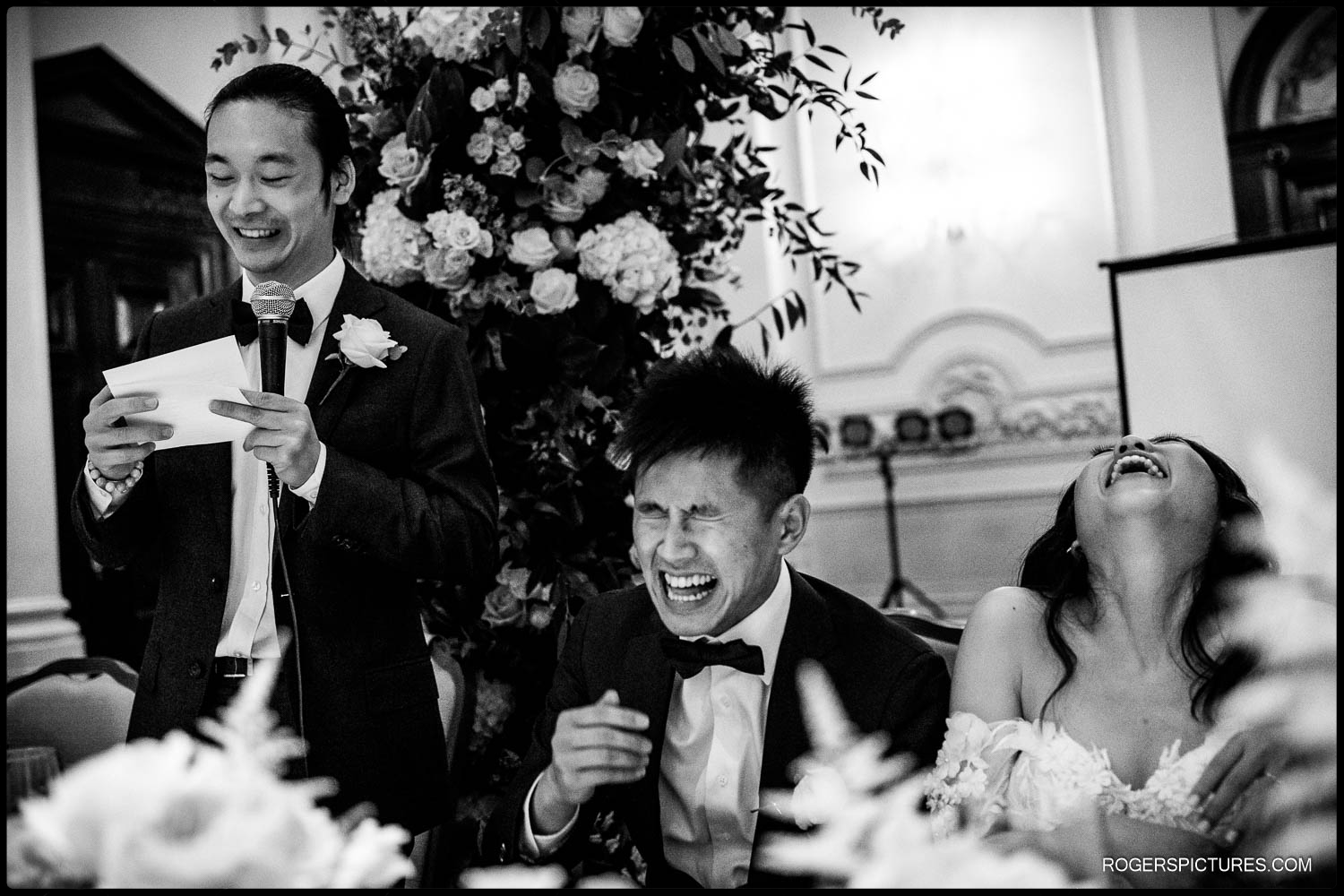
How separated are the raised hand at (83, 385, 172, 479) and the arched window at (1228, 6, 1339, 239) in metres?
6.17

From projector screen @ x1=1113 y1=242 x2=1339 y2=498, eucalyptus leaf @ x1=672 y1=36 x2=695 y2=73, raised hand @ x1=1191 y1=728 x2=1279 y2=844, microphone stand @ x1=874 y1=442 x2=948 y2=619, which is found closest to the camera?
raised hand @ x1=1191 y1=728 x2=1279 y2=844

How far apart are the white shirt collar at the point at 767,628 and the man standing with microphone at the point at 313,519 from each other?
40 cm

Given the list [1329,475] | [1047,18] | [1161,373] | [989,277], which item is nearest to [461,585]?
[1161,373]

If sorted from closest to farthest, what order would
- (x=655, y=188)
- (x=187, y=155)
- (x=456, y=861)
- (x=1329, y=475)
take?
1. (x=456, y=861)
2. (x=655, y=188)
3. (x=1329, y=475)
4. (x=187, y=155)

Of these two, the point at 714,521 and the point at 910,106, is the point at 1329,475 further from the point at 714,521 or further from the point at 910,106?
the point at 714,521

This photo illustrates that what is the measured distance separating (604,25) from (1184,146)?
16.5 ft

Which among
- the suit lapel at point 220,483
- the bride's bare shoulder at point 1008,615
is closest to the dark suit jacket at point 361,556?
the suit lapel at point 220,483

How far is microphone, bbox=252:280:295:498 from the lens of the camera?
56.5 inches

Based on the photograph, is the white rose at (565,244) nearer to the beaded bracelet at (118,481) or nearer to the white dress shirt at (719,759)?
the white dress shirt at (719,759)

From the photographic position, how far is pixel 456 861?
1.99 metres

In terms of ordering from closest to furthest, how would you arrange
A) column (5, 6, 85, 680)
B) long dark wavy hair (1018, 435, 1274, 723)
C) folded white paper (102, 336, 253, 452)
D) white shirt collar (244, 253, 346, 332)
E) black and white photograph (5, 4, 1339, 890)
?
black and white photograph (5, 4, 1339, 890) → folded white paper (102, 336, 253, 452) → long dark wavy hair (1018, 435, 1274, 723) → white shirt collar (244, 253, 346, 332) → column (5, 6, 85, 680)

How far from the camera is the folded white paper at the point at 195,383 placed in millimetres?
1412

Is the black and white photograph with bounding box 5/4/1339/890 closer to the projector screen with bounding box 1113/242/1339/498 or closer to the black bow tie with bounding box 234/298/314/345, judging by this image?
the black bow tie with bounding box 234/298/314/345

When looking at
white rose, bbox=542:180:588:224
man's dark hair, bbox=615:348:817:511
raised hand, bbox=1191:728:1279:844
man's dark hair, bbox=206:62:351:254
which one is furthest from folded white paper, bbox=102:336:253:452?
raised hand, bbox=1191:728:1279:844
